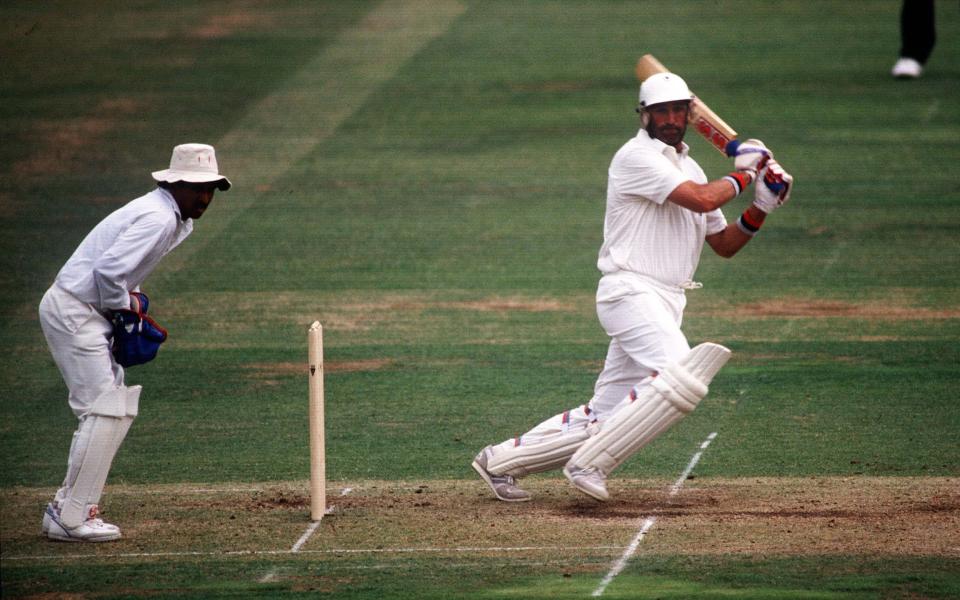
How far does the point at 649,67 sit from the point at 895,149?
1016 cm

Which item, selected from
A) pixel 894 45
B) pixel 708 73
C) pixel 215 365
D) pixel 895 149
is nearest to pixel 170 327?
pixel 215 365

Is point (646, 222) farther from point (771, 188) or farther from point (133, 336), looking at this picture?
point (133, 336)

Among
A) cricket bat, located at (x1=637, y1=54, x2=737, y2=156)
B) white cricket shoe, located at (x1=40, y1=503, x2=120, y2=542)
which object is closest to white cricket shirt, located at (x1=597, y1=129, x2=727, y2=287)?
cricket bat, located at (x1=637, y1=54, x2=737, y2=156)

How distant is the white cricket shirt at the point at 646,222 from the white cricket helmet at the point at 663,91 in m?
0.20

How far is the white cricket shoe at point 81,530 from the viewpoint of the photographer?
7238 millimetres

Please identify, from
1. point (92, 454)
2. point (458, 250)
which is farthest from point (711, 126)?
point (458, 250)

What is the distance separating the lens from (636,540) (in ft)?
23.6

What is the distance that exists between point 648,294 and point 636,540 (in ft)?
4.08

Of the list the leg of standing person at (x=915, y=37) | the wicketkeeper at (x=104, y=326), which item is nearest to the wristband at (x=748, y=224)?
the wicketkeeper at (x=104, y=326)

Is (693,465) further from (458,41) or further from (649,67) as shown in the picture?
(458,41)

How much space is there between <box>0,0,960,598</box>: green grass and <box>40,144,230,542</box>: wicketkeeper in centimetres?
46

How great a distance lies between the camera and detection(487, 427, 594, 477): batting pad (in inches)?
309

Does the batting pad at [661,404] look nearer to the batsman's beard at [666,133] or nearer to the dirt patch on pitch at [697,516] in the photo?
the dirt patch on pitch at [697,516]

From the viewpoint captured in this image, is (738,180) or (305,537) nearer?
(305,537)
